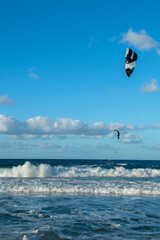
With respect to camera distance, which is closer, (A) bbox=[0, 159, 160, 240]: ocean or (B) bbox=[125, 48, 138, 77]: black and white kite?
(A) bbox=[0, 159, 160, 240]: ocean

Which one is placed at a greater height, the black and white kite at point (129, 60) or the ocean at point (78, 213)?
the black and white kite at point (129, 60)

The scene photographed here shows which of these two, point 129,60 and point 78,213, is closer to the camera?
point 78,213

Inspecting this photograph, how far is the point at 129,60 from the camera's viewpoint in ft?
44.2

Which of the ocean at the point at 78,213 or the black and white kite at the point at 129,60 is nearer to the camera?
the ocean at the point at 78,213

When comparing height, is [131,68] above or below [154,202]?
above

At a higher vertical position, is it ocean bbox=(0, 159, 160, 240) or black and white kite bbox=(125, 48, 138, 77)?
black and white kite bbox=(125, 48, 138, 77)

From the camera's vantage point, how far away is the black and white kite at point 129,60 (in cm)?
1344

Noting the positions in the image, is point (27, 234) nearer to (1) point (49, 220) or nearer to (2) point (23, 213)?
(1) point (49, 220)

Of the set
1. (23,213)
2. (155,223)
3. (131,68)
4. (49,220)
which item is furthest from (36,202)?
(131,68)

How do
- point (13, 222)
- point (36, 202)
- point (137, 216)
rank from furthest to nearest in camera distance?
point (36, 202) → point (137, 216) → point (13, 222)

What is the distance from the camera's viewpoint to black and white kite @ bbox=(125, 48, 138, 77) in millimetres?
13438

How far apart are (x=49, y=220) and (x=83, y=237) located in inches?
84.0

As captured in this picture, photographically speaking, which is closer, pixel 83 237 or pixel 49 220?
pixel 83 237

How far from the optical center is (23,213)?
10.1 metres
